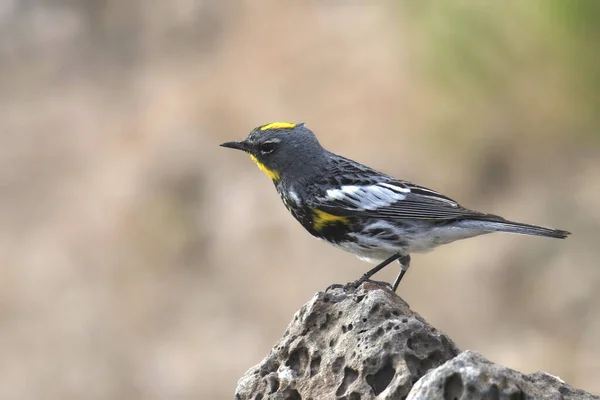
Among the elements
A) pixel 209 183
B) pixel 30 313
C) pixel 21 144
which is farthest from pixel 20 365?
pixel 21 144

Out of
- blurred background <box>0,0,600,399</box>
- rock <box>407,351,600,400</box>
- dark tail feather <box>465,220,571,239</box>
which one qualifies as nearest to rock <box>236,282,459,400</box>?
rock <box>407,351,600,400</box>

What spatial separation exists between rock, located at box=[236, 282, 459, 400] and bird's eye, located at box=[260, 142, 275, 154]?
6.12 ft

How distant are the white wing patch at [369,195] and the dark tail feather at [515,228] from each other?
53 cm

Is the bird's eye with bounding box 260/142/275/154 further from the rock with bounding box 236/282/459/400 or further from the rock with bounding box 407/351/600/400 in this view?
the rock with bounding box 407/351/600/400

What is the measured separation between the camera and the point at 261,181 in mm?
15594

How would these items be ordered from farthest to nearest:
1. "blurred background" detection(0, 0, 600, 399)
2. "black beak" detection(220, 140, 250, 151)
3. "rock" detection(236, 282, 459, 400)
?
1. "blurred background" detection(0, 0, 600, 399)
2. "black beak" detection(220, 140, 250, 151)
3. "rock" detection(236, 282, 459, 400)

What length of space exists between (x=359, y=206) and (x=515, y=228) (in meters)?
1.01

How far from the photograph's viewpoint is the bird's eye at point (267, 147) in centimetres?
650

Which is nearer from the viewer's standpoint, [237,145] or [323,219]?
[323,219]

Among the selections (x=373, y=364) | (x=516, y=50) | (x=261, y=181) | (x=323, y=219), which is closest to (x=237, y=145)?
(x=323, y=219)

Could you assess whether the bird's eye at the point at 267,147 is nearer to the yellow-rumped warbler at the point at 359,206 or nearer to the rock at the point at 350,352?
the yellow-rumped warbler at the point at 359,206

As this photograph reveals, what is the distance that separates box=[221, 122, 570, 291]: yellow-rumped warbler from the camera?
6125 millimetres

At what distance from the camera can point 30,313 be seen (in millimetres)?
15547

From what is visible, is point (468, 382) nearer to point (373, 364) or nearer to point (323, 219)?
point (373, 364)
